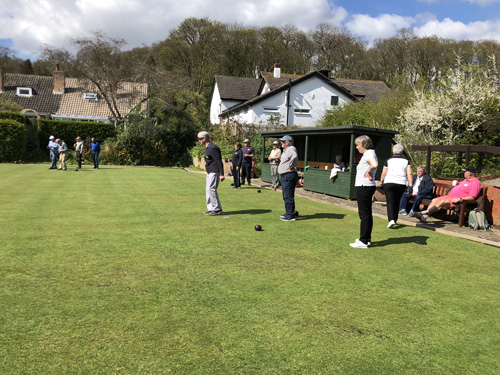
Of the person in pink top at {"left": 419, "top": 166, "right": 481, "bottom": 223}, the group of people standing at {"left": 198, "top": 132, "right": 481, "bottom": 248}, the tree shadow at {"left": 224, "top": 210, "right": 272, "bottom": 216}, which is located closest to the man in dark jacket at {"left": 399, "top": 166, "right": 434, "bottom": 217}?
the group of people standing at {"left": 198, "top": 132, "right": 481, "bottom": 248}

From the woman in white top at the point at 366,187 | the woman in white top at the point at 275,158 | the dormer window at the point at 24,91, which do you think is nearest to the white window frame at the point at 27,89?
the dormer window at the point at 24,91

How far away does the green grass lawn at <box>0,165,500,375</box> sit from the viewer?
2.86m

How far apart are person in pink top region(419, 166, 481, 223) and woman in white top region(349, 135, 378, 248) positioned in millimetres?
3007

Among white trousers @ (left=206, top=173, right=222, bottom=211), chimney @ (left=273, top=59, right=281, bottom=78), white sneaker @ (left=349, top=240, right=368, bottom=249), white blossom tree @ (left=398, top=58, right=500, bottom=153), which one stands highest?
chimney @ (left=273, top=59, right=281, bottom=78)

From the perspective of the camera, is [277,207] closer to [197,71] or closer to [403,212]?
[403,212]

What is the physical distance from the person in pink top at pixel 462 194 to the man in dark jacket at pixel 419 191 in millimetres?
646

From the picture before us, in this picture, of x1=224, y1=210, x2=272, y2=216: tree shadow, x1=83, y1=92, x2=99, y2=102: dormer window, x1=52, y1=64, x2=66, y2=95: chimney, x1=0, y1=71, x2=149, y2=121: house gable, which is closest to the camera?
x1=224, y1=210, x2=272, y2=216: tree shadow

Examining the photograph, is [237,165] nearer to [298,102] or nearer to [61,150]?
[61,150]

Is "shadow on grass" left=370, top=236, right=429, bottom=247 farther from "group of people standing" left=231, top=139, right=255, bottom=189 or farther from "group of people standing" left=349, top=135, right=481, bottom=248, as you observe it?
"group of people standing" left=231, top=139, right=255, bottom=189

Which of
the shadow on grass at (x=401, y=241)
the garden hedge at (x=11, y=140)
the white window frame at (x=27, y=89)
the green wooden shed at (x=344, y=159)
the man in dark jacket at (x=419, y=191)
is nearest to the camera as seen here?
the shadow on grass at (x=401, y=241)

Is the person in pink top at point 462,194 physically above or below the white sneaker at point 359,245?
above

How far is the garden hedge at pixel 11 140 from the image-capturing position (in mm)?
24969

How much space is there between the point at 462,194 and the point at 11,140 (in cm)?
2591

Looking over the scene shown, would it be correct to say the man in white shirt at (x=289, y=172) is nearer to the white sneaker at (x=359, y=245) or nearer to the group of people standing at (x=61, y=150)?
the white sneaker at (x=359, y=245)
